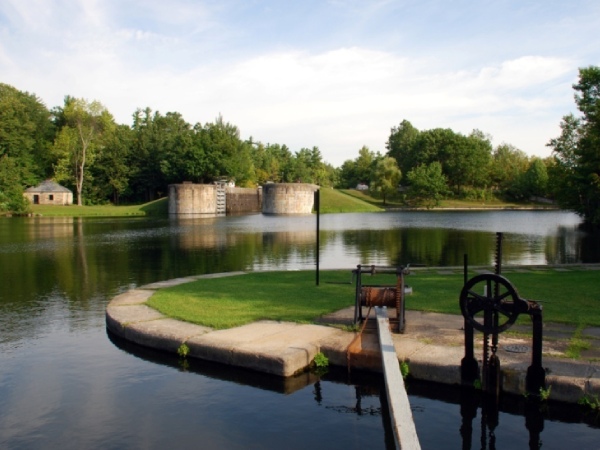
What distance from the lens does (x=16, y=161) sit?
80812 mm

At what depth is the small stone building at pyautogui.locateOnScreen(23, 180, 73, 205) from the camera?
83.0 metres

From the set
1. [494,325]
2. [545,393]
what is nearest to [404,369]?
[494,325]

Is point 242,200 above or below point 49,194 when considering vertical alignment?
below

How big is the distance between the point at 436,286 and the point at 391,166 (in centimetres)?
9292

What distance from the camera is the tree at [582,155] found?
124 feet

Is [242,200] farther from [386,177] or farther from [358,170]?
[358,170]

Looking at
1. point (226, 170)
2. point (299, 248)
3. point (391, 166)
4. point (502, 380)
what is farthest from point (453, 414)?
point (391, 166)

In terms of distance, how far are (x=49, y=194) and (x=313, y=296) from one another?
8185 centimetres

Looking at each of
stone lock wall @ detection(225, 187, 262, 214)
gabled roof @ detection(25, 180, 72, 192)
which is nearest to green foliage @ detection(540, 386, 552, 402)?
stone lock wall @ detection(225, 187, 262, 214)

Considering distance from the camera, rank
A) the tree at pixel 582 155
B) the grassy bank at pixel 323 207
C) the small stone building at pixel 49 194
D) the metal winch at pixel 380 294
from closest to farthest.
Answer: the metal winch at pixel 380 294, the tree at pixel 582 155, the grassy bank at pixel 323 207, the small stone building at pixel 49 194

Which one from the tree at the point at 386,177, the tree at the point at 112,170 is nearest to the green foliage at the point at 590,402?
the tree at the point at 112,170

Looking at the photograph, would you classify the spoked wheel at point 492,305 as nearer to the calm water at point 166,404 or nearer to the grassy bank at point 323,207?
the calm water at point 166,404

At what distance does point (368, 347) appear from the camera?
8086mm

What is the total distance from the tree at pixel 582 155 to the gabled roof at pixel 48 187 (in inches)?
2762
